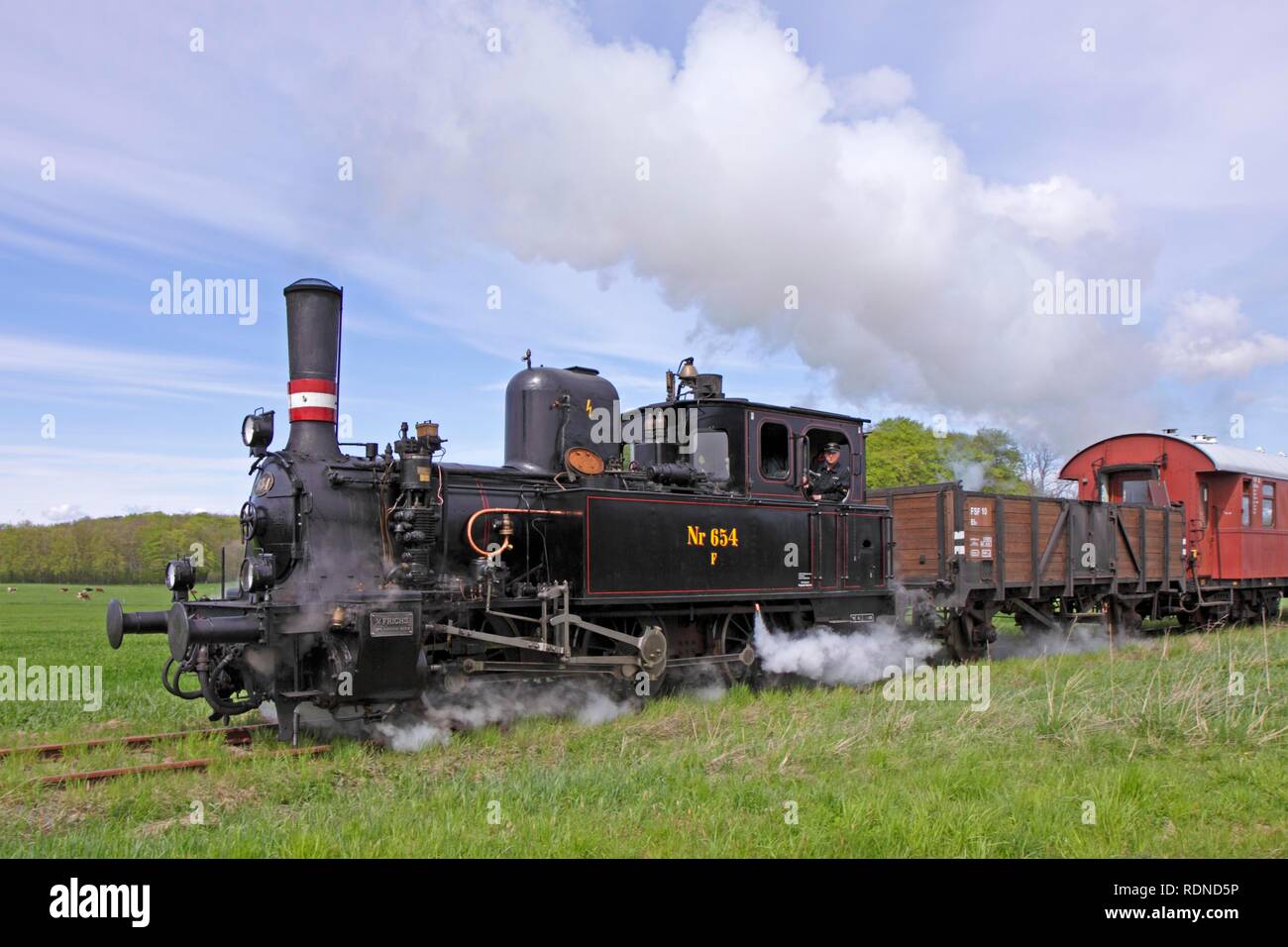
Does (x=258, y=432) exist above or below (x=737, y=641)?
above

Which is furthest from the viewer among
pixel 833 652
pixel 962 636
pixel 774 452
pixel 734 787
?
pixel 962 636

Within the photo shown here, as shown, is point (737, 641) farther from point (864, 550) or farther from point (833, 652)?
point (864, 550)

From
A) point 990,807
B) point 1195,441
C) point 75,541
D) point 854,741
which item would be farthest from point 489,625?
point 75,541

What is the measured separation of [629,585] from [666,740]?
1663 millimetres

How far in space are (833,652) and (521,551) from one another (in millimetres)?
4116

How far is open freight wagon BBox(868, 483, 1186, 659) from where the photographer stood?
13.3 m

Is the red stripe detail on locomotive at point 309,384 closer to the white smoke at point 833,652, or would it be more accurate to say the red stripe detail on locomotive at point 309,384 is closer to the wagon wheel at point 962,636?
the white smoke at point 833,652

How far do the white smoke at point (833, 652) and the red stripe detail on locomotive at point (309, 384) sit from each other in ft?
16.4

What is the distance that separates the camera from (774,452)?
422 inches

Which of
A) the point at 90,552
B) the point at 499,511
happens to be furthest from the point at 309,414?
the point at 90,552

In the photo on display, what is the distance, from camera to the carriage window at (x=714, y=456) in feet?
33.7

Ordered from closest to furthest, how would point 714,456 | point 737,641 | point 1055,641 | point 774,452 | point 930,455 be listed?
1. point 714,456
2. point 737,641
3. point 774,452
4. point 1055,641
5. point 930,455

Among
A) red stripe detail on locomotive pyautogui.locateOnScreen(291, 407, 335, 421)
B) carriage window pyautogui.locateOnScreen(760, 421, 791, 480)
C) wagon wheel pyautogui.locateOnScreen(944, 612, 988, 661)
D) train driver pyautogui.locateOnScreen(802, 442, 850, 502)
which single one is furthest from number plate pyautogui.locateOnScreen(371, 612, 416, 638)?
wagon wheel pyautogui.locateOnScreen(944, 612, 988, 661)
